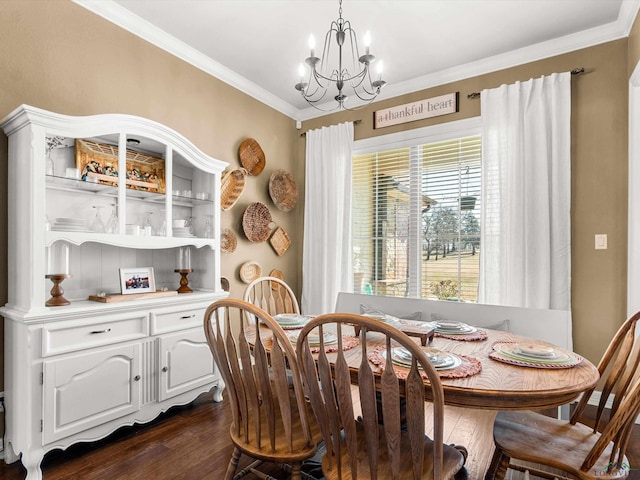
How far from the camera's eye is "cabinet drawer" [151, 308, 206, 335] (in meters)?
2.32

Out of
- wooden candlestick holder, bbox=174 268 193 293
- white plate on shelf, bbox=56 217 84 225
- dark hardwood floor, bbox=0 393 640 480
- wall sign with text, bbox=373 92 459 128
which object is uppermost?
wall sign with text, bbox=373 92 459 128

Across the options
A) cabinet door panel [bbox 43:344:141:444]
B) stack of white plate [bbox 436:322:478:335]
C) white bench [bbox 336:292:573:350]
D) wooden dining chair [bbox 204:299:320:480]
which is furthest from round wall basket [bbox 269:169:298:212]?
wooden dining chair [bbox 204:299:320:480]

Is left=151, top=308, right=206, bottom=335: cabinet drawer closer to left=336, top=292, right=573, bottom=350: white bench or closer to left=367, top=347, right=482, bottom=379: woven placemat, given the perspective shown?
left=336, top=292, right=573, bottom=350: white bench

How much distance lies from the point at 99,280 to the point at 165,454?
118cm

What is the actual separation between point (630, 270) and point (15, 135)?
12.7 feet

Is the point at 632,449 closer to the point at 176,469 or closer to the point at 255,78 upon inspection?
the point at 176,469

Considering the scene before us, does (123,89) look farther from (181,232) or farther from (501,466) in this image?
(501,466)

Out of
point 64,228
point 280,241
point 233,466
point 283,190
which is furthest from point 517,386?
point 283,190

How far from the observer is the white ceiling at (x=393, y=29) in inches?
95.5

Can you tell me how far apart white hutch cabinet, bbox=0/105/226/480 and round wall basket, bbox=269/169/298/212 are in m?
0.96

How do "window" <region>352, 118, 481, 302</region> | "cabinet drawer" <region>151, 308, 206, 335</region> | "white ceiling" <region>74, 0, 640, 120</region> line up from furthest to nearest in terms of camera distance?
"window" <region>352, 118, 481, 302</region>, "white ceiling" <region>74, 0, 640, 120</region>, "cabinet drawer" <region>151, 308, 206, 335</region>

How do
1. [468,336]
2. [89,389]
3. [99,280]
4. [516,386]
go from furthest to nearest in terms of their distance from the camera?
[99,280]
[89,389]
[468,336]
[516,386]

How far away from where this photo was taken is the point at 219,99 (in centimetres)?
330

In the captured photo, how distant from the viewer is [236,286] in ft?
11.2
